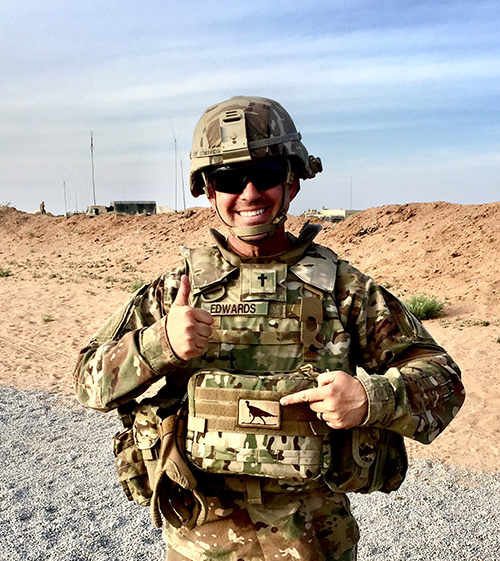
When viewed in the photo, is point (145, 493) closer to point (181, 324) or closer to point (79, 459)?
point (181, 324)

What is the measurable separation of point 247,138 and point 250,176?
138mm

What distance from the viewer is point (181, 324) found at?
78.0 inches

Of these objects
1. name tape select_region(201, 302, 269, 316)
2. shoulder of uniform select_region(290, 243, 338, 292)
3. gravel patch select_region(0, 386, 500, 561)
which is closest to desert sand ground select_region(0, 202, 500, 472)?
gravel patch select_region(0, 386, 500, 561)

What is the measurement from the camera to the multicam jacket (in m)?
2.09

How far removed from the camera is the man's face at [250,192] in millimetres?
2295

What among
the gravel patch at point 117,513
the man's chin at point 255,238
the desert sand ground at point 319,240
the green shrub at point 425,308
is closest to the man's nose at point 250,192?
the man's chin at point 255,238

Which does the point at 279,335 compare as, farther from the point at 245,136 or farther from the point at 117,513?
the point at 117,513

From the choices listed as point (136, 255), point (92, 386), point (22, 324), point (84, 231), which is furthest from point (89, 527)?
point (84, 231)

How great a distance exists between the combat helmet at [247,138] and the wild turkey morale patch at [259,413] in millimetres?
629

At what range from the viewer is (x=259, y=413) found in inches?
80.7

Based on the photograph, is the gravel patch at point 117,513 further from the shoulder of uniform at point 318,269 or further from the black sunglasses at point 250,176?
the black sunglasses at point 250,176

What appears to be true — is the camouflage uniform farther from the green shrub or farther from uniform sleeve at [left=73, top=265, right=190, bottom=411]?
the green shrub

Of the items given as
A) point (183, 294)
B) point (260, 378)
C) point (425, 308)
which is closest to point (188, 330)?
point (183, 294)

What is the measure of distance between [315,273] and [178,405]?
0.70m
